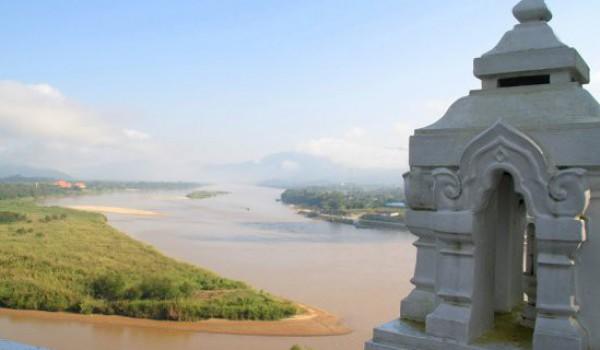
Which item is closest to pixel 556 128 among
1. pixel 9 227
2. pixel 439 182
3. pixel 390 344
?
pixel 439 182

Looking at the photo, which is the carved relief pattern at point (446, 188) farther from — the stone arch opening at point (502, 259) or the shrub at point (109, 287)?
the shrub at point (109, 287)

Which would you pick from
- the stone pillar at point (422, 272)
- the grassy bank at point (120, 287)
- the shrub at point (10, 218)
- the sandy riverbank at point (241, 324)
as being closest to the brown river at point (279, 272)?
the sandy riverbank at point (241, 324)

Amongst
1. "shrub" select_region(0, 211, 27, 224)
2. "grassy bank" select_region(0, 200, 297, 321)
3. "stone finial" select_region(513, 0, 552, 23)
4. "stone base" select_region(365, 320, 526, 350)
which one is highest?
"stone finial" select_region(513, 0, 552, 23)

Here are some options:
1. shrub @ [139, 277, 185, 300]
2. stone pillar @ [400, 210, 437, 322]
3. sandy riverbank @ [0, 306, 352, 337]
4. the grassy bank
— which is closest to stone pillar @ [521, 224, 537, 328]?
stone pillar @ [400, 210, 437, 322]

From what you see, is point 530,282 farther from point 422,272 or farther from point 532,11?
point 532,11

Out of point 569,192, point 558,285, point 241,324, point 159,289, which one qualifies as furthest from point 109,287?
point 569,192

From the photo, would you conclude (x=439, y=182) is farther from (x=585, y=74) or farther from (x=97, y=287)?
(x=97, y=287)

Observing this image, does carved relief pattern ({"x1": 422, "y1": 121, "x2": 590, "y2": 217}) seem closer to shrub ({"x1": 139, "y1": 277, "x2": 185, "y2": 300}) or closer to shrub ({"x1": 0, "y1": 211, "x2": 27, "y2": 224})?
shrub ({"x1": 139, "y1": 277, "x2": 185, "y2": 300})

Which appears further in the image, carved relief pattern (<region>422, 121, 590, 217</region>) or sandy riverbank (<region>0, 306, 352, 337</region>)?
sandy riverbank (<region>0, 306, 352, 337</region>)
